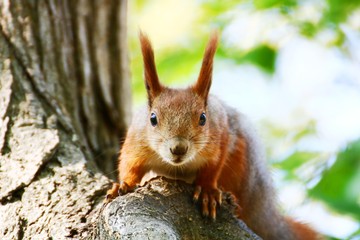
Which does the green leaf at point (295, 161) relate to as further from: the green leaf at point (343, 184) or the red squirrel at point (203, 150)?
the green leaf at point (343, 184)

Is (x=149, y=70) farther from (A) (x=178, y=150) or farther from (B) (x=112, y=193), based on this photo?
(B) (x=112, y=193)

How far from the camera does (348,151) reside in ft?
8.38

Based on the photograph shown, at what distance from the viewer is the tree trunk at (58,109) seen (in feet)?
8.26

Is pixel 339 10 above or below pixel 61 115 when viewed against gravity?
above

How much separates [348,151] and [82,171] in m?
1.20

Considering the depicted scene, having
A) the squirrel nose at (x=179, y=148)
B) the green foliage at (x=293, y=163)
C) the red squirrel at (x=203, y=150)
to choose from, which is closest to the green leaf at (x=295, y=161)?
the green foliage at (x=293, y=163)

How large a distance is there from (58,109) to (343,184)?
5.27 feet

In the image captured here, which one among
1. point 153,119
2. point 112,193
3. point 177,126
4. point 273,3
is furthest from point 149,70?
point 273,3

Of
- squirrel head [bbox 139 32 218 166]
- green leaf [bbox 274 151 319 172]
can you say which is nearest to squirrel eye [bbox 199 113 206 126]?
squirrel head [bbox 139 32 218 166]

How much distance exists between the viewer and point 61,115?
3.24 m


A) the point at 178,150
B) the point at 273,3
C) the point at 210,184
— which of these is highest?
the point at 273,3

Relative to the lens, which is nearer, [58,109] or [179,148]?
[179,148]

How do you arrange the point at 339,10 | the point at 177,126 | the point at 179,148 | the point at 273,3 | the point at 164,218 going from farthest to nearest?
1. the point at 273,3
2. the point at 339,10
3. the point at 177,126
4. the point at 179,148
5. the point at 164,218

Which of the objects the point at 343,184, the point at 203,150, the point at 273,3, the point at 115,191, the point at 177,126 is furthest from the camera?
the point at 273,3
